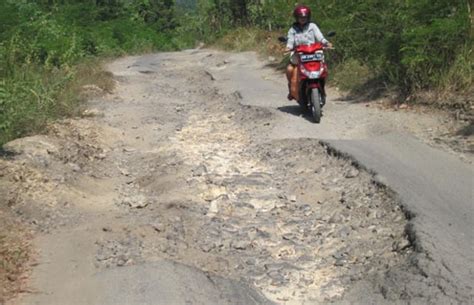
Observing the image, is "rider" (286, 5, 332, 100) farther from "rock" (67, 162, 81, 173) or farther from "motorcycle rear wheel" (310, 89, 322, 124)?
"rock" (67, 162, 81, 173)

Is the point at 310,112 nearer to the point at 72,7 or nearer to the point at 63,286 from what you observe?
the point at 63,286

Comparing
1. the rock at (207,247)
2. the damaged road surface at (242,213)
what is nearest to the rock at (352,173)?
the damaged road surface at (242,213)

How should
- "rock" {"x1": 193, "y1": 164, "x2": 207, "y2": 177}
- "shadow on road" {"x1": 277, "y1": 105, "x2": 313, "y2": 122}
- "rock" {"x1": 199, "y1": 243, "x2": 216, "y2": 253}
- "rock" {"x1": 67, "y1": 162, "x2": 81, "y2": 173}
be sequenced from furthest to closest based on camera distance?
"shadow on road" {"x1": 277, "y1": 105, "x2": 313, "y2": 122} → "rock" {"x1": 67, "y1": 162, "x2": 81, "y2": 173} → "rock" {"x1": 193, "y1": 164, "x2": 207, "y2": 177} → "rock" {"x1": 199, "y1": 243, "x2": 216, "y2": 253}

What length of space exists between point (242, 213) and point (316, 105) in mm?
3237

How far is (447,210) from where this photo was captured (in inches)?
169

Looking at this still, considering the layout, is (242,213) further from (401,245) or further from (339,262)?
(401,245)

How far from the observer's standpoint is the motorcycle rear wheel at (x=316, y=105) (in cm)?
757

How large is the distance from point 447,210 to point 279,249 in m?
1.36

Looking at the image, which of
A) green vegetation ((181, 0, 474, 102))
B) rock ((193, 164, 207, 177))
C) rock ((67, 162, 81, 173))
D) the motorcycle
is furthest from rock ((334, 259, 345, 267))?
green vegetation ((181, 0, 474, 102))

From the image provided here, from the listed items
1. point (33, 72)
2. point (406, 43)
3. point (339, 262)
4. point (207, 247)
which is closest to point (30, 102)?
point (33, 72)

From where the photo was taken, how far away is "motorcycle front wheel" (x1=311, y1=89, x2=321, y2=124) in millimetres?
7570

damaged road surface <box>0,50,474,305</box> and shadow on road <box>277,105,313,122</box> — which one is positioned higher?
damaged road surface <box>0,50,474,305</box>

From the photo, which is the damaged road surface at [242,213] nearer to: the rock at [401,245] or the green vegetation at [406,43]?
the rock at [401,245]

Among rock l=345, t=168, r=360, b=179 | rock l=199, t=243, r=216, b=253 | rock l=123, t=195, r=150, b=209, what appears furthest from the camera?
rock l=345, t=168, r=360, b=179
